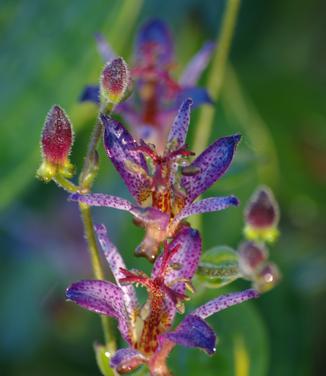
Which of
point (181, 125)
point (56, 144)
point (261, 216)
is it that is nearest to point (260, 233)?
point (261, 216)

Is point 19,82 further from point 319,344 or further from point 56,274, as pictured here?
point 319,344

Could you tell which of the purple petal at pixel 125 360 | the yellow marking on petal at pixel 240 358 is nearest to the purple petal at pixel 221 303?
the purple petal at pixel 125 360

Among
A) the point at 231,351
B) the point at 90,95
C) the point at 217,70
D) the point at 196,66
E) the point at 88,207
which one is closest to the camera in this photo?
the point at 88,207

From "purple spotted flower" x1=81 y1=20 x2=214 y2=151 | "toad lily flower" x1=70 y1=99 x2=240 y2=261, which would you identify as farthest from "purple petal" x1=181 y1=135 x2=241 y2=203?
"purple spotted flower" x1=81 y1=20 x2=214 y2=151

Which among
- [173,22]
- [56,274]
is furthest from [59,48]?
[56,274]

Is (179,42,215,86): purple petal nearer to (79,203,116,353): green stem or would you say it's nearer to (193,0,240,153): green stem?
(193,0,240,153): green stem

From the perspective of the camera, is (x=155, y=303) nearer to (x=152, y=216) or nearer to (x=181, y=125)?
(x=152, y=216)
